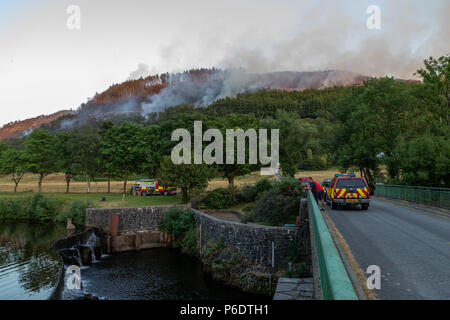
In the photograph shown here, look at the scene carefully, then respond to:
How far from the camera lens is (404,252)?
9492 millimetres

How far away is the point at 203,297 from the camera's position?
68.9ft

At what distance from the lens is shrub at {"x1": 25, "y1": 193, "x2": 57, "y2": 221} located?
43.7 metres

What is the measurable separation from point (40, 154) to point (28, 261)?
118ft

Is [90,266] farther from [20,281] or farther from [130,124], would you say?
[130,124]

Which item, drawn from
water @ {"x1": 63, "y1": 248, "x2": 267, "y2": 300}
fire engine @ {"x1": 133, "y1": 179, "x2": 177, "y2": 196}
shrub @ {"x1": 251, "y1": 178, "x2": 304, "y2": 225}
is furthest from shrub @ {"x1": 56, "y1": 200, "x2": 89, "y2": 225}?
shrub @ {"x1": 251, "y1": 178, "x2": 304, "y2": 225}

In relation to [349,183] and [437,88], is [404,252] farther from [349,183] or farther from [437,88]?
[437,88]

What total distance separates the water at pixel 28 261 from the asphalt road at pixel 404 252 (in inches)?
670

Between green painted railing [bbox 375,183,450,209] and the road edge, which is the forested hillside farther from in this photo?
the road edge

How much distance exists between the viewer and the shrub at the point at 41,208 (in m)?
43.7

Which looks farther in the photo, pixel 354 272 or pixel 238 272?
pixel 238 272

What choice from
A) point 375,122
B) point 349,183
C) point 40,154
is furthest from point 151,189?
point 349,183

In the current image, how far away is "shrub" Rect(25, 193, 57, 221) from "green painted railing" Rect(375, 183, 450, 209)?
39.6 m
